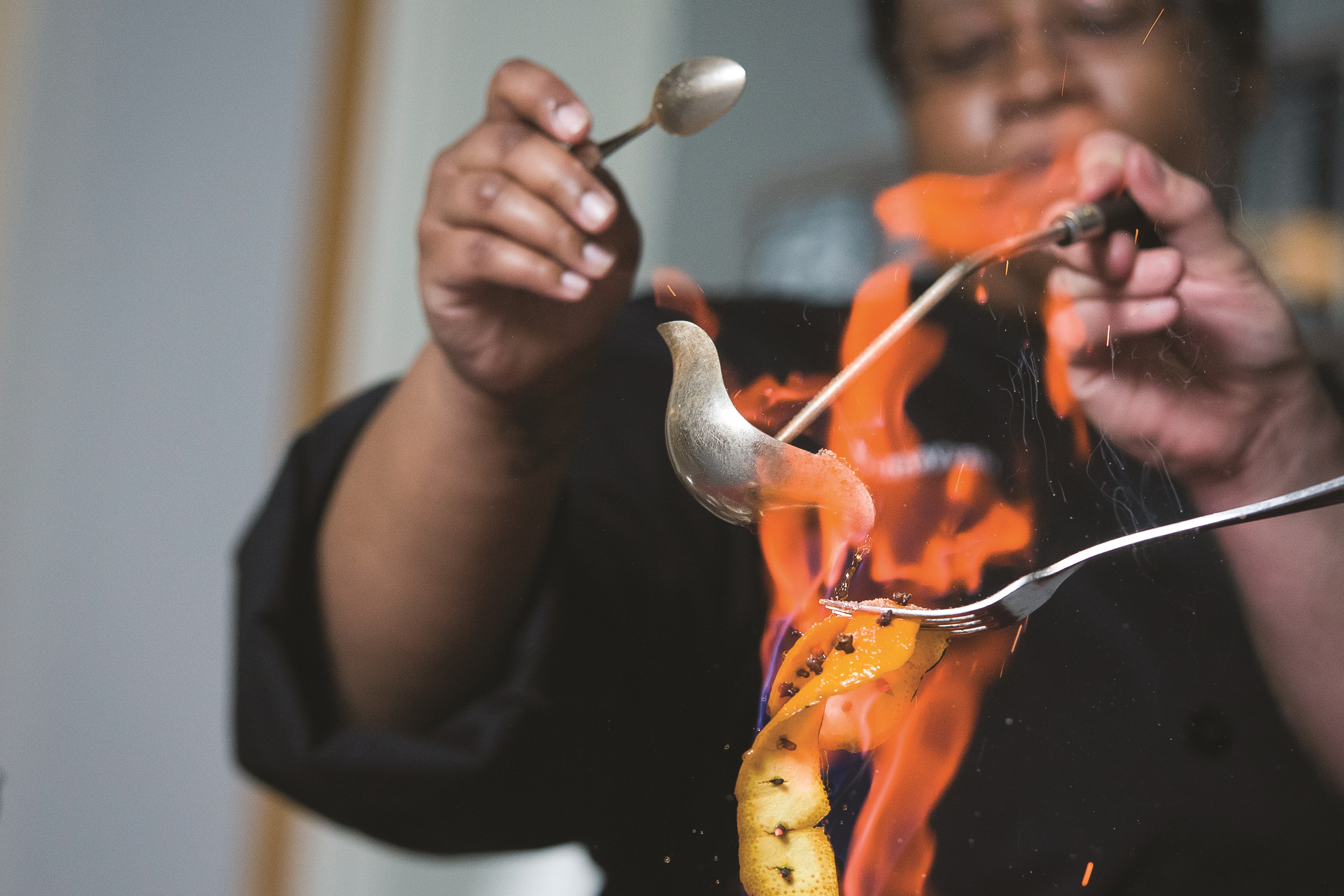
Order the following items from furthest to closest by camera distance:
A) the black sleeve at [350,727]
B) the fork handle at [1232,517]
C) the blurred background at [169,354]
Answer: the blurred background at [169,354]
the black sleeve at [350,727]
the fork handle at [1232,517]

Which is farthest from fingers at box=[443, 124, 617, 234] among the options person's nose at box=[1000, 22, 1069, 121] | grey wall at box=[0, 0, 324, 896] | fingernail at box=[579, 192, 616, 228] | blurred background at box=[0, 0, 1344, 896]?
grey wall at box=[0, 0, 324, 896]

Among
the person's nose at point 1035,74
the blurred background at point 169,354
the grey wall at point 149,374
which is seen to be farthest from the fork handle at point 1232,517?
the grey wall at point 149,374

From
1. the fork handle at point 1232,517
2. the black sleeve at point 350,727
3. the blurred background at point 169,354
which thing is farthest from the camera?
the blurred background at point 169,354

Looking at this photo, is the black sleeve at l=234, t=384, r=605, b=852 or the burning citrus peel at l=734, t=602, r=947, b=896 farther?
the black sleeve at l=234, t=384, r=605, b=852

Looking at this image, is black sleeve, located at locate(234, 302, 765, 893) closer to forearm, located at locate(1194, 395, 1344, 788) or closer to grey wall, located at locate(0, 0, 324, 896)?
forearm, located at locate(1194, 395, 1344, 788)

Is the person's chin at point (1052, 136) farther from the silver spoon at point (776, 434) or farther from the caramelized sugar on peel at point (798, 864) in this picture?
the caramelized sugar on peel at point (798, 864)

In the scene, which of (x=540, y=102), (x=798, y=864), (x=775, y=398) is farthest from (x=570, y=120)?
(x=798, y=864)

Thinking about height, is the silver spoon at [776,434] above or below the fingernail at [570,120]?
below

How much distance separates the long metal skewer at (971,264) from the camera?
0.21m

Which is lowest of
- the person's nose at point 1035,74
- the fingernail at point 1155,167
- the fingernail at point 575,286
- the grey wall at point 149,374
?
the grey wall at point 149,374

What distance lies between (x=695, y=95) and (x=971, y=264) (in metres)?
0.09

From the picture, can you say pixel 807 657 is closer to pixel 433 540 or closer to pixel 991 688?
pixel 991 688

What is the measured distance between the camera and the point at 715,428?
221 millimetres

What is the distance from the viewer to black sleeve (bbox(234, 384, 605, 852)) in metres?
0.31
